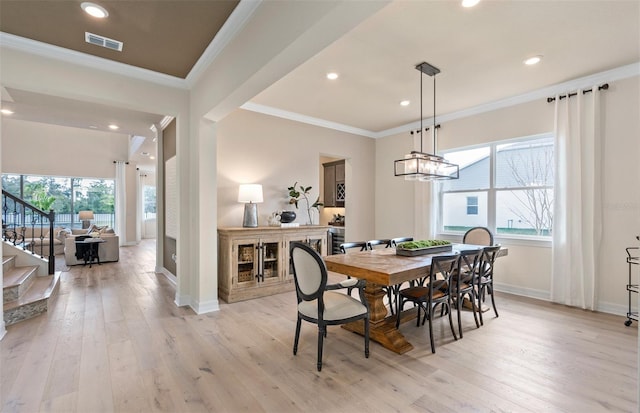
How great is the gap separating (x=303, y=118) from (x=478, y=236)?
11.4 ft

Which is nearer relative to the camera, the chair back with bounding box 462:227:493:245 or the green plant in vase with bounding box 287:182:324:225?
the chair back with bounding box 462:227:493:245

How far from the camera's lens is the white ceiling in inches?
97.9

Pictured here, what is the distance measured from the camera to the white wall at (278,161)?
4445mm

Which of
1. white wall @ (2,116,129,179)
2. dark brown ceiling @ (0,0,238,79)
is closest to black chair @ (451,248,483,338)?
dark brown ceiling @ (0,0,238,79)

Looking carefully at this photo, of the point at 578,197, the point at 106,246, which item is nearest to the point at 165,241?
the point at 106,246

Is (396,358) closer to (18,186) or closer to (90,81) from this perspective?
(90,81)

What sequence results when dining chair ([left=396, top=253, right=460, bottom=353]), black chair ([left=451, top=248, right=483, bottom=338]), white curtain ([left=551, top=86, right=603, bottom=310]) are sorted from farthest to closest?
white curtain ([left=551, top=86, right=603, bottom=310]) → black chair ([left=451, top=248, right=483, bottom=338]) → dining chair ([left=396, top=253, right=460, bottom=353])

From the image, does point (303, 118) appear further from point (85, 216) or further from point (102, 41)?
point (85, 216)

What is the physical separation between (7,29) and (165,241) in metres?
3.76

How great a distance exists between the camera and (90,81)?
10.4 feet

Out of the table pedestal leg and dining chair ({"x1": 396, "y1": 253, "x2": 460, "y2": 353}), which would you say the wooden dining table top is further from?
the table pedestal leg

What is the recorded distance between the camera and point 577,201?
379 centimetres

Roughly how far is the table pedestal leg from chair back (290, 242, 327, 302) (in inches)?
29.8

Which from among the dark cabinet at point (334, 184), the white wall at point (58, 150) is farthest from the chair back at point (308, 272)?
the white wall at point (58, 150)
